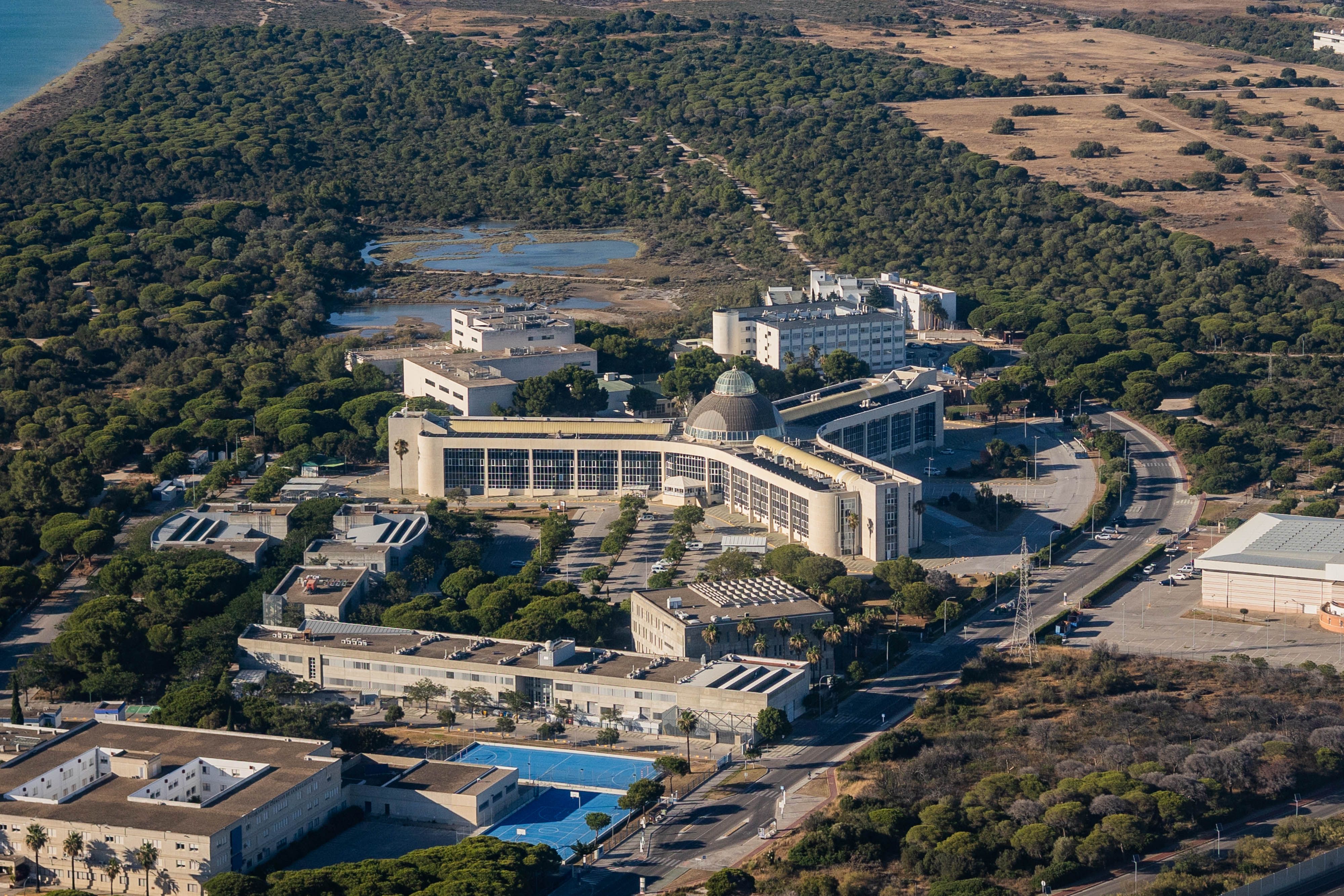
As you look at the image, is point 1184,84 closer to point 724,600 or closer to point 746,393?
point 746,393

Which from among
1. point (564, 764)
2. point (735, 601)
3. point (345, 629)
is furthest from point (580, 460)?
point (564, 764)

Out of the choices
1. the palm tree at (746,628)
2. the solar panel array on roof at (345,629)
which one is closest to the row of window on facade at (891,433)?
the palm tree at (746,628)

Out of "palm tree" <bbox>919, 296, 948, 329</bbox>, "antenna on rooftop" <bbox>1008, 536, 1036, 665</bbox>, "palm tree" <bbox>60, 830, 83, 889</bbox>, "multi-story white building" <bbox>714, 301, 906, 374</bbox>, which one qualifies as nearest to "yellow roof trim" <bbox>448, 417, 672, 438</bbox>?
"multi-story white building" <bbox>714, 301, 906, 374</bbox>

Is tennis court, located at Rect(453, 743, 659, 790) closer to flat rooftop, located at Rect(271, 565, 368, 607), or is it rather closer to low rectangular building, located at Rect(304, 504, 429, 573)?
flat rooftop, located at Rect(271, 565, 368, 607)

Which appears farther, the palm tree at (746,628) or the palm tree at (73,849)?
the palm tree at (746,628)

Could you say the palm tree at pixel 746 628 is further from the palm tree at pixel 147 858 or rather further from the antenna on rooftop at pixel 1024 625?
the palm tree at pixel 147 858
